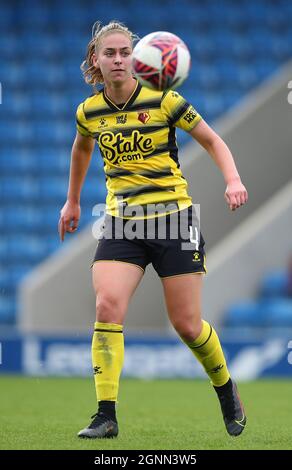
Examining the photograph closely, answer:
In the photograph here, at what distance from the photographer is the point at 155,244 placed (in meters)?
5.29

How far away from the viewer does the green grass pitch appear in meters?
5.09

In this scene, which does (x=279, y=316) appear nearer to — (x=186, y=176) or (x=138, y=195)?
(x=186, y=176)

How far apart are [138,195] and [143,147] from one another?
23 centimetres

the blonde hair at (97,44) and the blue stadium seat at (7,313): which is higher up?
the blonde hair at (97,44)

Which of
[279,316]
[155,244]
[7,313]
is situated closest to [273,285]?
[279,316]

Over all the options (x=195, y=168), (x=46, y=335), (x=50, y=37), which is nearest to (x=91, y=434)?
(x=46, y=335)

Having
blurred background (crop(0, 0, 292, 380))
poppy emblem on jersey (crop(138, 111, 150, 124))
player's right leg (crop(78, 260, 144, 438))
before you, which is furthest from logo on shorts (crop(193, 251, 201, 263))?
blurred background (crop(0, 0, 292, 380))

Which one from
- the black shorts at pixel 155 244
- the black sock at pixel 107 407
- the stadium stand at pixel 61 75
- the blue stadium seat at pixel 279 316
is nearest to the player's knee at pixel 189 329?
the black shorts at pixel 155 244

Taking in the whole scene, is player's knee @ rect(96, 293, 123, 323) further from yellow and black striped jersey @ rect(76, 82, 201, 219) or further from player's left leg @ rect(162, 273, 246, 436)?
yellow and black striped jersey @ rect(76, 82, 201, 219)

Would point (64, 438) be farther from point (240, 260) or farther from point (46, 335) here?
point (240, 260)

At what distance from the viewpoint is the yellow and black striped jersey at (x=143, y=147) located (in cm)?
527

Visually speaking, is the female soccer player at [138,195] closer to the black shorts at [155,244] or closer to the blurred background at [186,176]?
the black shorts at [155,244]

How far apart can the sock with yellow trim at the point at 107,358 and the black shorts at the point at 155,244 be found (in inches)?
13.7
